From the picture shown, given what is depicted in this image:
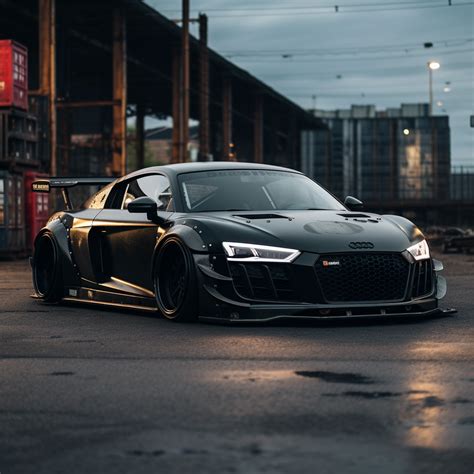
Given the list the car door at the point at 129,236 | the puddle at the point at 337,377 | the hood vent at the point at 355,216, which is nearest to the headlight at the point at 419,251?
the hood vent at the point at 355,216

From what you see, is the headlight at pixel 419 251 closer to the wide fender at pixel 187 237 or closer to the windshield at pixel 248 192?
the windshield at pixel 248 192

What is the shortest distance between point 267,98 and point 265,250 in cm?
7379

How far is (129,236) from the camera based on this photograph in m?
9.97

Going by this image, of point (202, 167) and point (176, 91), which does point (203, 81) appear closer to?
point (176, 91)

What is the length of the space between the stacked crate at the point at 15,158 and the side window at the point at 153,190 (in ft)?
66.8

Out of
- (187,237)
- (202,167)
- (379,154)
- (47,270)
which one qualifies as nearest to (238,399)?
(187,237)

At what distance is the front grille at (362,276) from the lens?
8594mm

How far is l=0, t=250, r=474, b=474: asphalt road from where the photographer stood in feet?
13.5

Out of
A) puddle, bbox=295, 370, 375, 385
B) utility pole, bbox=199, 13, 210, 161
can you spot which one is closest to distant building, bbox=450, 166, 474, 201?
utility pole, bbox=199, 13, 210, 161

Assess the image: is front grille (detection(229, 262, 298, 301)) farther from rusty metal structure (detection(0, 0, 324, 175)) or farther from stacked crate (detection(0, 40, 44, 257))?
rusty metal structure (detection(0, 0, 324, 175))

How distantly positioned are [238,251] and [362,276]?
94cm

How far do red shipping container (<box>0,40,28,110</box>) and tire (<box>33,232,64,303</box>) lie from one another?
72.1 feet

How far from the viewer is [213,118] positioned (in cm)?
8281

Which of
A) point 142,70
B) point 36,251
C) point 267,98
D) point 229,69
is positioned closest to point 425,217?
point 267,98
